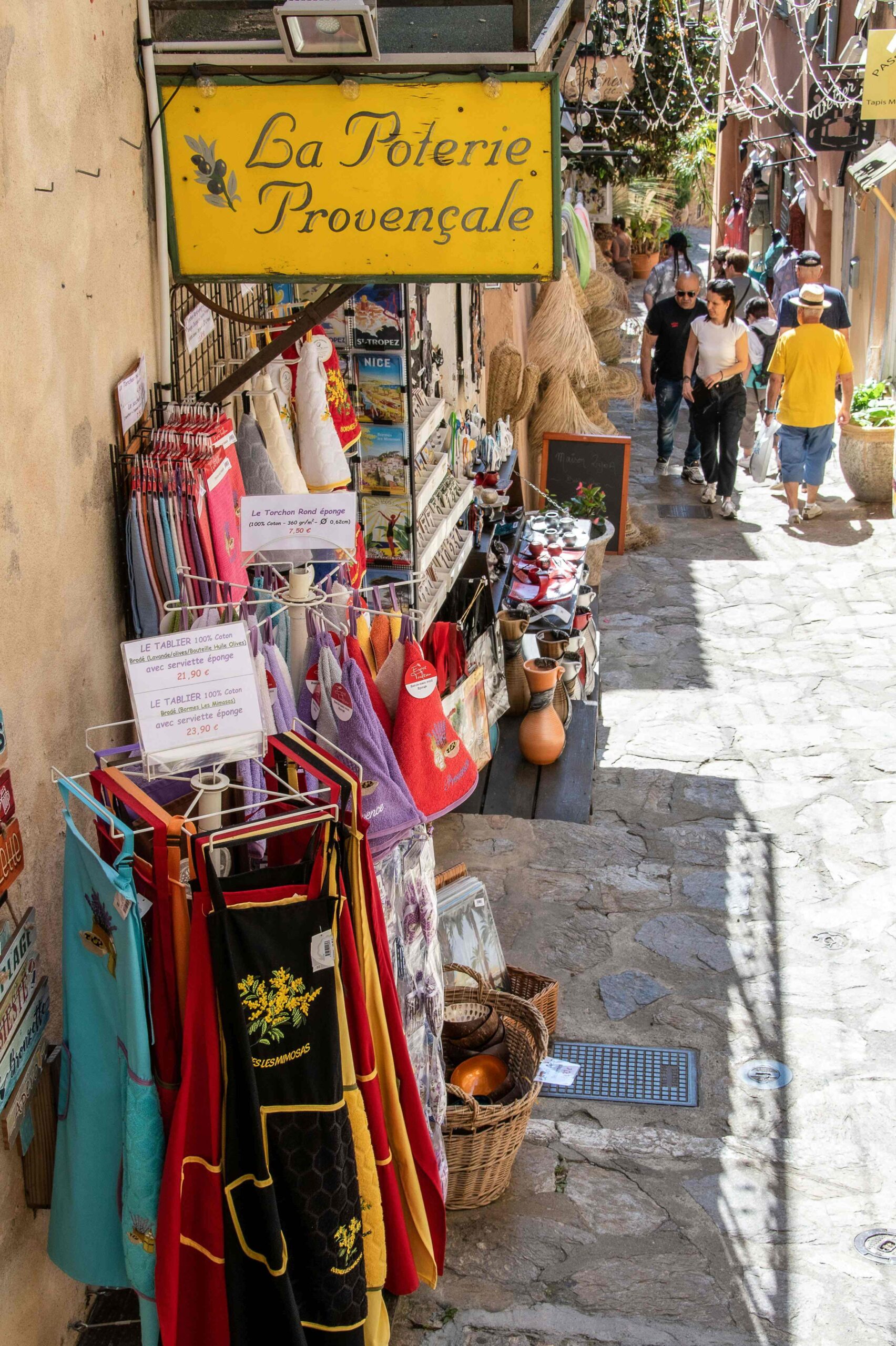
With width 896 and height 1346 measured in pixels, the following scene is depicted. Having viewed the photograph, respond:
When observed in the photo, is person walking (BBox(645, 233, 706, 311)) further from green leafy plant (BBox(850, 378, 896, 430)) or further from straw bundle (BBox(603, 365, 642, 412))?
green leafy plant (BBox(850, 378, 896, 430))

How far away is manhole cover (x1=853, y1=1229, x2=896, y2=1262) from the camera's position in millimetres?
3531

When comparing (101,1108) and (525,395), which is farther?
(525,395)

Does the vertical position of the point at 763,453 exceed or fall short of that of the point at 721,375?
it falls short

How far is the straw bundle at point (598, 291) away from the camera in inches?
477

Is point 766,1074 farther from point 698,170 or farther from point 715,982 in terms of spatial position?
point 698,170

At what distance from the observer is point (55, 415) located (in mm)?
2754

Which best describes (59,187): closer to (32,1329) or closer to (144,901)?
(144,901)

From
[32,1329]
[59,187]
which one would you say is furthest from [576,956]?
[59,187]

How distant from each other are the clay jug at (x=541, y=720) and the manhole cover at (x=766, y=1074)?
6.64ft

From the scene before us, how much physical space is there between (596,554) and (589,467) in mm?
1237

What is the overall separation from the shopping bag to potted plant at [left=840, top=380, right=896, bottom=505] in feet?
1.97

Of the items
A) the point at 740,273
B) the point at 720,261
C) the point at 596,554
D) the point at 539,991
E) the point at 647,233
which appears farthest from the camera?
the point at 647,233

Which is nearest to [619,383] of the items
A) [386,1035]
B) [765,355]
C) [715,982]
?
[765,355]

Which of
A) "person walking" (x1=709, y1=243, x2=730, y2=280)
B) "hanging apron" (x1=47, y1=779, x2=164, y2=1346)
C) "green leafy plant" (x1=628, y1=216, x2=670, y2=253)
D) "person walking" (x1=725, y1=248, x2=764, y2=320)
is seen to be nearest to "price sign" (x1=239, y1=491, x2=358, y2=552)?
"hanging apron" (x1=47, y1=779, x2=164, y2=1346)
